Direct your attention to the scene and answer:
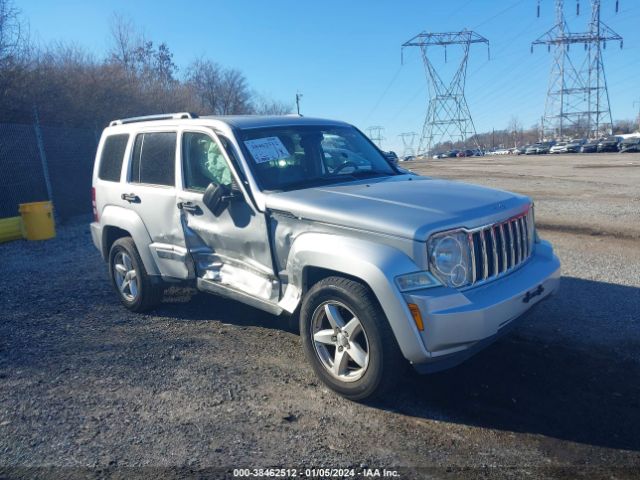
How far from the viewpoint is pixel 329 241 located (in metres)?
3.68

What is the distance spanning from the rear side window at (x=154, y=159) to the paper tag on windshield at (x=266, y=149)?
3.29 ft

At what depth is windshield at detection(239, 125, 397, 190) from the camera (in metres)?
4.51

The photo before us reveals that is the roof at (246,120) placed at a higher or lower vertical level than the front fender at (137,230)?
higher

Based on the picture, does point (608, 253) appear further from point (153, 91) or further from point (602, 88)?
point (602, 88)

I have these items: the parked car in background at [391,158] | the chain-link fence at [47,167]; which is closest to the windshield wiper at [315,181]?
the parked car in background at [391,158]

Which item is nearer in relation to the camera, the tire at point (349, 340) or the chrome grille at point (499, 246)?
the tire at point (349, 340)

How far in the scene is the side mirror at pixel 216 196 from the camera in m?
4.38

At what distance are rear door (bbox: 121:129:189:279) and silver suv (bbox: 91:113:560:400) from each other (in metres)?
0.02

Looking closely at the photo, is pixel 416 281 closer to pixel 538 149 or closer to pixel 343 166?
pixel 343 166

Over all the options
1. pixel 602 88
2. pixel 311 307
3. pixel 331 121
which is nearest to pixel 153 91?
pixel 331 121

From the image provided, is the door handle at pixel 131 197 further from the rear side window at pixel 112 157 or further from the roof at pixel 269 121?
the roof at pixel 269 121

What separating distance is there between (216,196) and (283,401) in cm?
172

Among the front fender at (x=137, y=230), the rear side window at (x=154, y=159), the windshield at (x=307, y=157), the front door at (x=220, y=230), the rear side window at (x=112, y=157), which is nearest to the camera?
the front door at (x=220, y=230)

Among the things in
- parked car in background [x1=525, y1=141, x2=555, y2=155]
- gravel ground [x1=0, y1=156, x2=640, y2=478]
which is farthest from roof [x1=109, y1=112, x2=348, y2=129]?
parked car in background [x1=525, y1=141, x2=555, y2=155]
